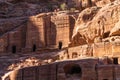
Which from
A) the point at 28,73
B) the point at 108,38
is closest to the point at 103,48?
the point at 108,38

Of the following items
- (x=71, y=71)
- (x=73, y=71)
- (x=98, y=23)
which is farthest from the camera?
(x=98, y=23)

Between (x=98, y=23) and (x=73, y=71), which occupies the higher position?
(x=98, y=23)

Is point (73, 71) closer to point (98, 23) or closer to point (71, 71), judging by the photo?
point (71, 71)

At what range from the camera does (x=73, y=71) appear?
41.0m

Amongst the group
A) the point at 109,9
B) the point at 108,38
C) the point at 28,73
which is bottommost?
the point at 28,73

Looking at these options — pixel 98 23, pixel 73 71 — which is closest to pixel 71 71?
pixel 73 71

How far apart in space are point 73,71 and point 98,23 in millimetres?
10422

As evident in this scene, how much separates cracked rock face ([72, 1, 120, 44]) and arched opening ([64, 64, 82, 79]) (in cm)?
877

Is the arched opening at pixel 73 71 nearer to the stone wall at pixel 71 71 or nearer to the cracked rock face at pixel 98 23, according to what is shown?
the stone wall at pixel 71 71

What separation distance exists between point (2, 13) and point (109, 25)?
24750 millimetres

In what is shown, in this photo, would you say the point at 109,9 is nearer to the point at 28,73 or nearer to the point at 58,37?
the point at 58,37

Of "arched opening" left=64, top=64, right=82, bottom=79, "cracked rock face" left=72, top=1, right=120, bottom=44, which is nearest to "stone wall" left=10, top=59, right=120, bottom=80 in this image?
"arched opening" left=64, top=64, right=82, bottom=79

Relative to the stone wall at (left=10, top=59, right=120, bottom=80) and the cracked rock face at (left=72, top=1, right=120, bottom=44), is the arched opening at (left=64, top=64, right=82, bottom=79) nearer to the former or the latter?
the stone wall at (left=10, top=59, right=120, bottom=80)

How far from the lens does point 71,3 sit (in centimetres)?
6888
